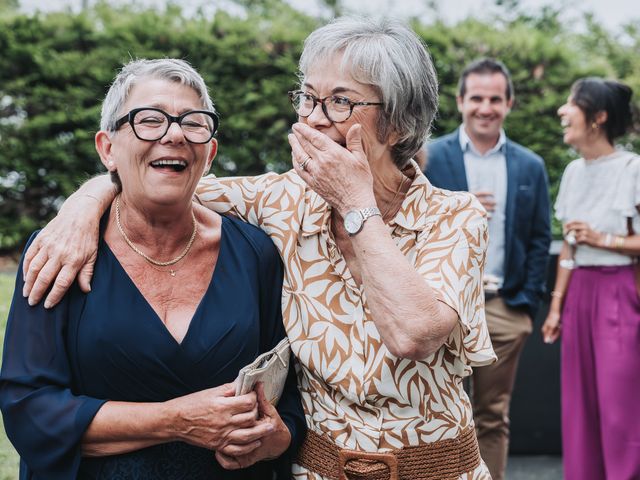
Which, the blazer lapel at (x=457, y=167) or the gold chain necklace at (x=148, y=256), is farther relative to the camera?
Answer: the blazer lapel at (x=457, y=167)

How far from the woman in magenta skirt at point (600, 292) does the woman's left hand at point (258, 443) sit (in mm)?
3189

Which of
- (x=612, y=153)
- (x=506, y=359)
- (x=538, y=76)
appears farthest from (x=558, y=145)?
(x=506, y=359)

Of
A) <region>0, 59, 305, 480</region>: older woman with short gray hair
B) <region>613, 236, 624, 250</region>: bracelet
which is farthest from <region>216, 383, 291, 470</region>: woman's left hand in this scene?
<region>613, 236, 624, 250</region>: bracelet

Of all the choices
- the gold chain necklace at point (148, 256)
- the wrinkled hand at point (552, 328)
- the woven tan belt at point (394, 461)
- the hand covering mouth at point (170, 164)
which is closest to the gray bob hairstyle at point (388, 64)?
the hand covering mouth at point (170, 164)

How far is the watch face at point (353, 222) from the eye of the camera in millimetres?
2254

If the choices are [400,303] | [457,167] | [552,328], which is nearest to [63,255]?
[400,303]

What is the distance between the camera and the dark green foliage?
7.37 meters

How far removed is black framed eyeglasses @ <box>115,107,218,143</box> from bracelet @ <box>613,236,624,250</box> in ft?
10.7

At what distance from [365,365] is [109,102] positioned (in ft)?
3.68

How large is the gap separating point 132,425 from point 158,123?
88cm

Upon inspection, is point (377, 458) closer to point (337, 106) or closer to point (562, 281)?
point (337, 106)

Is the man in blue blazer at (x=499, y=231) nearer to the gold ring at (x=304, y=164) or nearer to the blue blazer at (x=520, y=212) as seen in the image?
the blue blazer at (x=520, y=212)

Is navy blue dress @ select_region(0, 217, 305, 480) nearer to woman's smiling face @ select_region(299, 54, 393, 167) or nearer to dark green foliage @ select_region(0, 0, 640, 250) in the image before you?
woman's smiling face @ select_region(299, 54, 393, 167)

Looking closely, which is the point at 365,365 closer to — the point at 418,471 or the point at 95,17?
the point at 418,471
